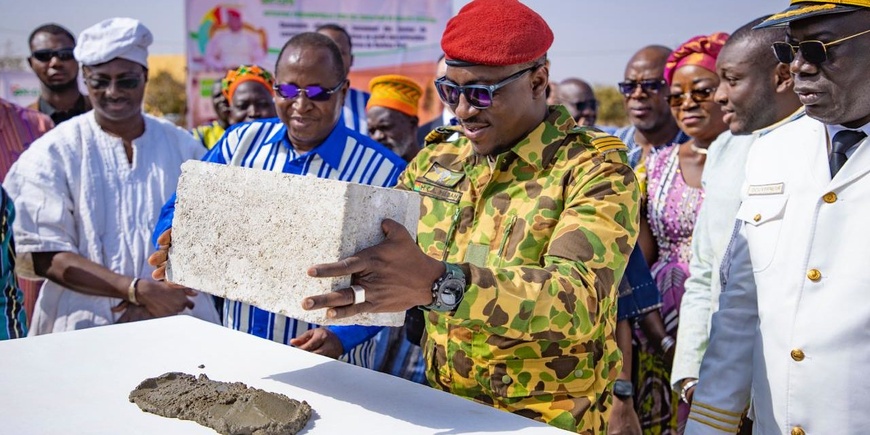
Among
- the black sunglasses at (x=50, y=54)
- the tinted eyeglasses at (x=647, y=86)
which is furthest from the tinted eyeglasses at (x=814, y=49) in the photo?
the black sunglasses at (x=50, y=54)

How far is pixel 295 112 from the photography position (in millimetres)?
3291

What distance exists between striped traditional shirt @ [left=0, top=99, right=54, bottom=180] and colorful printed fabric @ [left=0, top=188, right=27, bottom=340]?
6.55 ft

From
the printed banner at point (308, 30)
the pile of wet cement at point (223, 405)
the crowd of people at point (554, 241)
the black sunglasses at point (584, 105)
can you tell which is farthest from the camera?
the printed banner at point (308, 30)

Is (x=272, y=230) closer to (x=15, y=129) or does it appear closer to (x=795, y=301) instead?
(x=795, y=301)

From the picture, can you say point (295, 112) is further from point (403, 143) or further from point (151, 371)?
point (403, 143)

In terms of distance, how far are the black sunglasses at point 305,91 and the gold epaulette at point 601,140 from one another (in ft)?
4.38

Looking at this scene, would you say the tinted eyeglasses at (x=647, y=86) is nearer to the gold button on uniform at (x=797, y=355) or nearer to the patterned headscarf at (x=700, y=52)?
the patterned headscarf at (x=700, y=52)

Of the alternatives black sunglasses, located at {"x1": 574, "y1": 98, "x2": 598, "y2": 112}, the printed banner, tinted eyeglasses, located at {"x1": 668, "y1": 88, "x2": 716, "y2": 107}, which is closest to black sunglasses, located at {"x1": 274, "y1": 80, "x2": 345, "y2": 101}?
tinted eyeglasses, located at {"x1": 668, "y1": 88, "x2": 716, "y2": 107}

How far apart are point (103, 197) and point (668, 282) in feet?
9.15

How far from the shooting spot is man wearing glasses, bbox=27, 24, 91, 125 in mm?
5676

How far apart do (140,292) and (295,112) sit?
1.15 meters

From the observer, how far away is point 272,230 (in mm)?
1989

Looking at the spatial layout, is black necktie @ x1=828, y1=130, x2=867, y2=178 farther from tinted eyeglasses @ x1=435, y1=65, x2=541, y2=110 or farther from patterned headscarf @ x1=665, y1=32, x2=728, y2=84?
patterned headscarf @ x1=665, y1=32, x2=728, y2=84

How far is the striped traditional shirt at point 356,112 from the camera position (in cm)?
595
